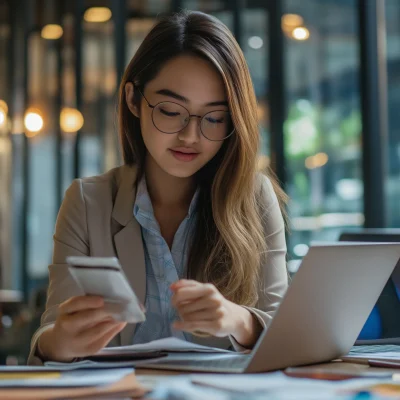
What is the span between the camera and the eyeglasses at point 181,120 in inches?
76.9

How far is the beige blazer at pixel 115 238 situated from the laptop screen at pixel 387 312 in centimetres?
25

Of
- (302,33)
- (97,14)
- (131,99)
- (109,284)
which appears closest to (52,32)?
(97,14)

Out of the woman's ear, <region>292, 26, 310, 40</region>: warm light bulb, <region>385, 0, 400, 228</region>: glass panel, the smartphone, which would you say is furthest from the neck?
<region>292, 26, 310, 40</region>: warm light bulb

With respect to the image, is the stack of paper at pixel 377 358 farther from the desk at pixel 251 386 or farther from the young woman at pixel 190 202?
the young woman at pixel 190 202

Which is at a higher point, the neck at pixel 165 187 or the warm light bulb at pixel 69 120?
the warm light bulb at pixel 69 120

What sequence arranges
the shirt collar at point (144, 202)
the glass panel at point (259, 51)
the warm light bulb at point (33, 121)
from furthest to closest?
the warm light bulb at point (33, 121) < the glass panel at point (259, 51) < the shirt collar at point (144, 202)

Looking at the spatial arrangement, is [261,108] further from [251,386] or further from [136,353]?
[251,386]

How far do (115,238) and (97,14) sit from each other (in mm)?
6116

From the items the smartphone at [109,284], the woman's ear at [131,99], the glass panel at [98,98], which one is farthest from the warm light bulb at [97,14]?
the smartphone at [109,284]

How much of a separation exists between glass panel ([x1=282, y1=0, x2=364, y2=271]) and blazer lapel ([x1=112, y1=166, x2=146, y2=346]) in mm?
3456

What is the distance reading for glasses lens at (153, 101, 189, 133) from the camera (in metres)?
1.95

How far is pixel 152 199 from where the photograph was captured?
7.24 feet

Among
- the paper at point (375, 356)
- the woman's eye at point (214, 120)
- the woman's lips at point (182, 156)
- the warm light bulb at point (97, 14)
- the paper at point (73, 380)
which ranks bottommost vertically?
the paper at point (375, 356)

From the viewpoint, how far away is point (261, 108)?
581 cm
